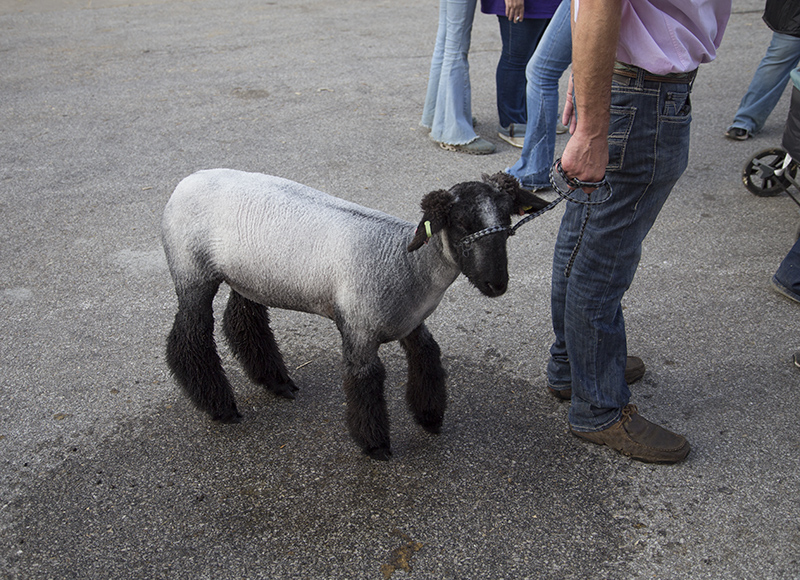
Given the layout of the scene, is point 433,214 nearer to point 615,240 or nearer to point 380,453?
point 615,240

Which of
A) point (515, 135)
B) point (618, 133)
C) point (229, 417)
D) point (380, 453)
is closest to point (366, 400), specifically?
point (380, 453)

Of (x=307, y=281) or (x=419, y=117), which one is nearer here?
(x=307, y=281)

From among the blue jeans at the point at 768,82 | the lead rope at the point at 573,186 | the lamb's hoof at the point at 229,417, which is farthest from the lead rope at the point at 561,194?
the blue jeans at the point at 768,82

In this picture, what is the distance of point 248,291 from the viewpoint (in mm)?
2750

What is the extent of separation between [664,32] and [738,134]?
171 inches

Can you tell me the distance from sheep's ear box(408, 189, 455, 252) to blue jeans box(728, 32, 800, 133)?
447 centimetres

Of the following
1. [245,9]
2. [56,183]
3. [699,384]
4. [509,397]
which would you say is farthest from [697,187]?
[245,9]

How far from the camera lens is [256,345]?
3.19 m

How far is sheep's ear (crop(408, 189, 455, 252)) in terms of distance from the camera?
7.57ft

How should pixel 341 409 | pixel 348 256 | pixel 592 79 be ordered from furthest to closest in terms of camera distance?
pixel 341 409 < pixel 348 256 < pixel 592 79

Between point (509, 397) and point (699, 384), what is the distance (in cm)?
98

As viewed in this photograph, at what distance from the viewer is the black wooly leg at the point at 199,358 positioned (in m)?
2.87

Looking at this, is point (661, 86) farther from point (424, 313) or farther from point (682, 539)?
point (682, 539)

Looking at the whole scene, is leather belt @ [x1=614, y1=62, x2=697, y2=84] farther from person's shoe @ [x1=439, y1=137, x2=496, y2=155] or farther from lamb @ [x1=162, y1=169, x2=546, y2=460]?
person's shoe @ [x1=439, y1=137, x2=496, y2=155]
